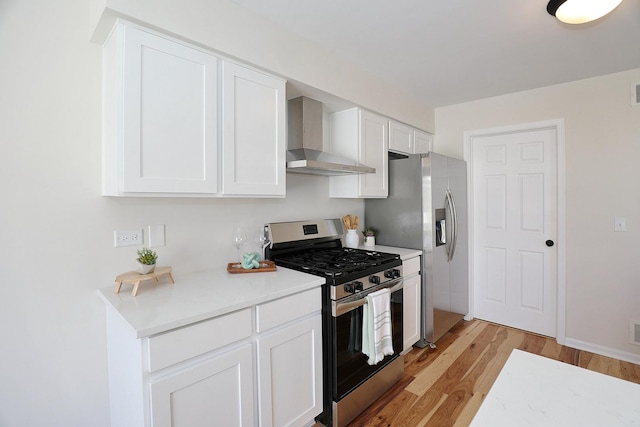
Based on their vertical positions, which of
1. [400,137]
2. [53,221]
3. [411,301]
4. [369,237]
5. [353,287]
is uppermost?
[400,137]

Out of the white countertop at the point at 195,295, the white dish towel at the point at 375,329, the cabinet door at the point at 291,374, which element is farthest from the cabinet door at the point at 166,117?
the white dish towel at the point at 375,329

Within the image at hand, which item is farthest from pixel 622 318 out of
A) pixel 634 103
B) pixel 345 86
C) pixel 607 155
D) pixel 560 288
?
pixel 345 86

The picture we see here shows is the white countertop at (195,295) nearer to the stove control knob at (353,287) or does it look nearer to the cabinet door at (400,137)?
the stove control knob at (353,287)

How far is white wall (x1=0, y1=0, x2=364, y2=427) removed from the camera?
142 cm

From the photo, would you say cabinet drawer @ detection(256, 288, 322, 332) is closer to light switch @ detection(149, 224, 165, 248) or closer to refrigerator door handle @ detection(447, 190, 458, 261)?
light switch @ detection(149, 224, 165, 248)

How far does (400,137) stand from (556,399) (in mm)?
2711

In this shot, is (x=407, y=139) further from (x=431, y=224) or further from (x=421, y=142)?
(x=431, y=224)

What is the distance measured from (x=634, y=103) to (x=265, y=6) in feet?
9.97

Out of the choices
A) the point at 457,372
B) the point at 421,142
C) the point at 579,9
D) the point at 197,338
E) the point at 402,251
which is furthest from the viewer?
the point at 421,142

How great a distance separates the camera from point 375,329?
79.6 inches

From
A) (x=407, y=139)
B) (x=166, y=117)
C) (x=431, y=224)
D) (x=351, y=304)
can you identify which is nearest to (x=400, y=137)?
(x=407, y=139)

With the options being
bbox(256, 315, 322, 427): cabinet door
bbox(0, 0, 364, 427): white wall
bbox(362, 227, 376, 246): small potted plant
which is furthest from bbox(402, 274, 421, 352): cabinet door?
bbox(0, 0, 364, 427): white wall

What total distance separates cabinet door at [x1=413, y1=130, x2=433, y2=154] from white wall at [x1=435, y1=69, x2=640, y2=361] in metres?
1.02

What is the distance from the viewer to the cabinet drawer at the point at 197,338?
1212mm
